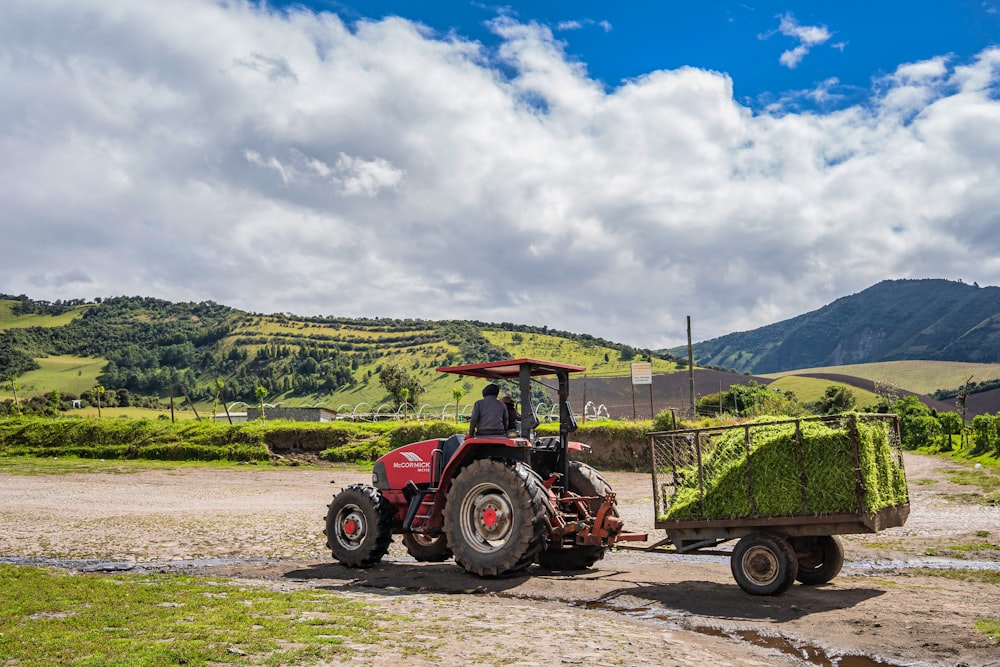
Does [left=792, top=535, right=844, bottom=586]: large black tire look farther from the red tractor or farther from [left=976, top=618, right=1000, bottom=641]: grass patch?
[left=976, top=618, right=1000, bottom=641]: grass patch

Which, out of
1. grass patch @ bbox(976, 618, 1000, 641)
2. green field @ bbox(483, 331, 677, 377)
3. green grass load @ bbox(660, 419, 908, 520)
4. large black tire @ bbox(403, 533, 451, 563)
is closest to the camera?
grass patch @ bbox(976, 618, 1000, 641)

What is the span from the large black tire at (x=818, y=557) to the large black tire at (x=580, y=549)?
288 centimetres

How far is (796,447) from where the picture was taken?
398 inches

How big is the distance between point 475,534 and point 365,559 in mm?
2117

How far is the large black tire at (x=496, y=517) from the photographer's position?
11117 mm

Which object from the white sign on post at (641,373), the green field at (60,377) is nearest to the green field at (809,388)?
the white sign on post at (641,373)

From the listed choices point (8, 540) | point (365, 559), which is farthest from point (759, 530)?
point (8, 540)

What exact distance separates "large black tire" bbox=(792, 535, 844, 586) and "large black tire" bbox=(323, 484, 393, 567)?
20.4ft

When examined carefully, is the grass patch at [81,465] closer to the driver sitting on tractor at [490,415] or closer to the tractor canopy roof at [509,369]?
the tractor canopy roof at [509,369]

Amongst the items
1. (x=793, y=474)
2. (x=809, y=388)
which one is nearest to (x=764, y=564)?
(x=793, y=474)

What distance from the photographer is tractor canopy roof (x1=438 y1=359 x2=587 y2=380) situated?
12.3 metres

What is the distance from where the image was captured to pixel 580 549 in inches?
498

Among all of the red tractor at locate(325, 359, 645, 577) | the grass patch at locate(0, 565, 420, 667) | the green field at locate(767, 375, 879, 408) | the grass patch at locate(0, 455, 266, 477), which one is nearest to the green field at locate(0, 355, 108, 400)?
the grass patch at locate(0, 455, 266, 477)

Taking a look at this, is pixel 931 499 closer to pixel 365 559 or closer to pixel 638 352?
pixel 365 559
